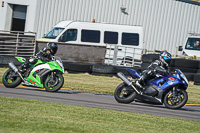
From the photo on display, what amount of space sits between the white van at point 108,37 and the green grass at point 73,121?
12.8 m

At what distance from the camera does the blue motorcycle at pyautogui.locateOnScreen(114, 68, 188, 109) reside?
9148 mm

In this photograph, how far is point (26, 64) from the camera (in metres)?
10.5

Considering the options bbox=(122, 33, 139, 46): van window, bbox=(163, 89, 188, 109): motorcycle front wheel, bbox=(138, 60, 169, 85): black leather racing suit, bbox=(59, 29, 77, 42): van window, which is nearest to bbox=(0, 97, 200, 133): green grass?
bbox=(163, 89, 188, 109): motorcycle front wheel

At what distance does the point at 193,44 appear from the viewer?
23594mm

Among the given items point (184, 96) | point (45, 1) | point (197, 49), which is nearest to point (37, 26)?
point (45, 1)

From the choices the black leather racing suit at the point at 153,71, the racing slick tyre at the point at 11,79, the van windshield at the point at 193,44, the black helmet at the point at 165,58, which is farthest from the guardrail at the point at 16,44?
the black helmet at the point at 165,58

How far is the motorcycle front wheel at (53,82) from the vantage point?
1027cm

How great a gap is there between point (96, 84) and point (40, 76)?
395cm

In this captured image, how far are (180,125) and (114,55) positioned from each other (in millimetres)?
13329

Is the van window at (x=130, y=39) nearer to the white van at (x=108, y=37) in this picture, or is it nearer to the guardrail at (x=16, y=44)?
the white van at (x=108, y=37)

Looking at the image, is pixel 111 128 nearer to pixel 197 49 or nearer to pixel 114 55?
pixel 114 55

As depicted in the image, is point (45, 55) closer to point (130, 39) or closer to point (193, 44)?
point (130, 39)

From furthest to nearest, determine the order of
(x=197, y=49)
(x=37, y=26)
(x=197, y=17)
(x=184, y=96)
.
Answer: (x=197, y=17) → (x=37, y=26) → (x=197, y=49) → (x=184, y=96)

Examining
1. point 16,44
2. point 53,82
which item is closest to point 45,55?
point 53,82
